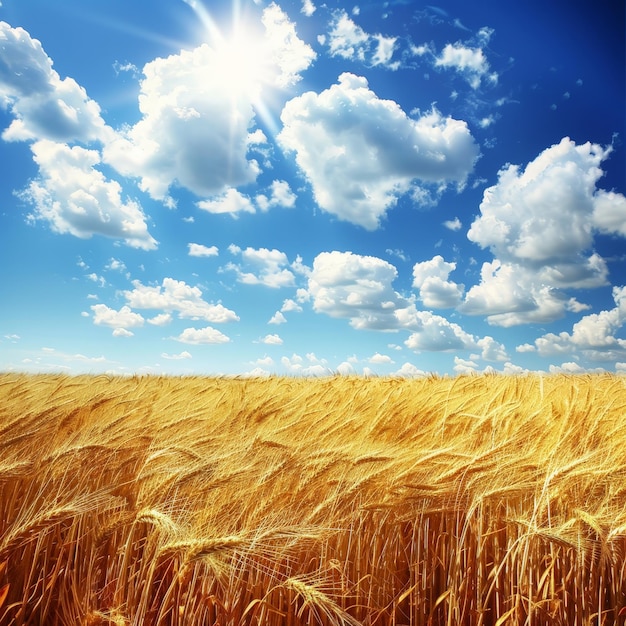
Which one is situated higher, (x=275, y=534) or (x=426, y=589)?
(x=275, y=534)

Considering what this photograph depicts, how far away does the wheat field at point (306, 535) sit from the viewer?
67.1 inches

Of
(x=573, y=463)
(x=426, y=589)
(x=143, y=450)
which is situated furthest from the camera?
(x=143, y=450)

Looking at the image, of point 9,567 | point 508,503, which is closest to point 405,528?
point 508,503

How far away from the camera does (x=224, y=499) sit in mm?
1966

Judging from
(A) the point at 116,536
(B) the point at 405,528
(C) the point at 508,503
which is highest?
(C) the point at 508,503

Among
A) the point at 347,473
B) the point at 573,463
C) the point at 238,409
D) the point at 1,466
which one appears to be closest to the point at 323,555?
the point at 347,473

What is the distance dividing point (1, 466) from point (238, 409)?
6.26 feet

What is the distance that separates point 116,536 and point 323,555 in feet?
2.60

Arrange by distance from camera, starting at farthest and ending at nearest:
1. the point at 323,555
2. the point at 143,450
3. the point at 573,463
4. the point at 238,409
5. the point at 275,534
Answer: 1. the point at 238,409
2. the point at 143,450
3. the point at 573,463
4. the point at 323,555
5. the point at 275,534

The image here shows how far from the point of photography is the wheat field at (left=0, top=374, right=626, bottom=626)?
170 cm

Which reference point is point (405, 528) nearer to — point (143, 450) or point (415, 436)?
point (415, 436)

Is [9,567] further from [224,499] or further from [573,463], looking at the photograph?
[573,463]

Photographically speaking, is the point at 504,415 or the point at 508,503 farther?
the point at 504,415

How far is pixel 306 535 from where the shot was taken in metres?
1.58
